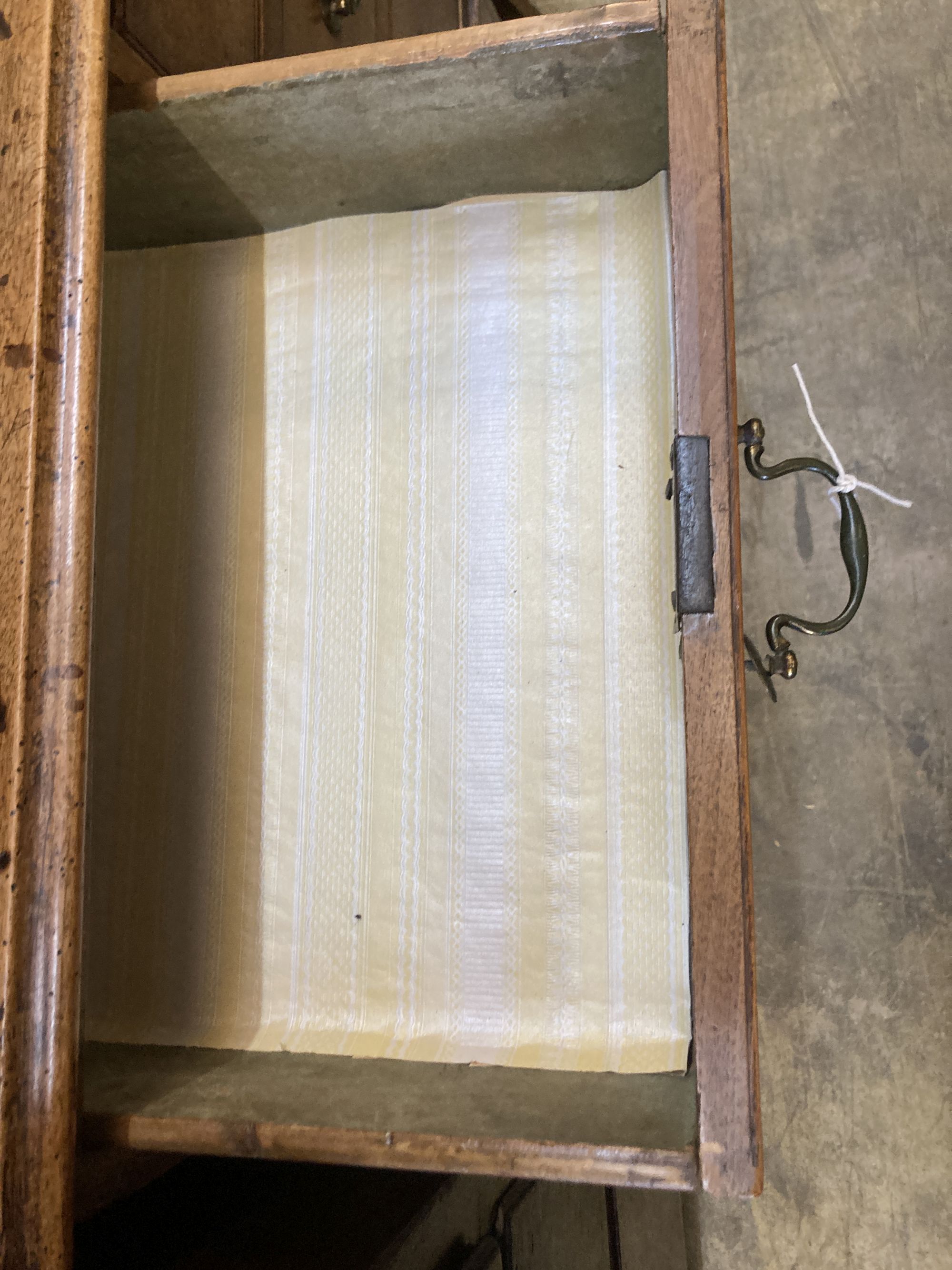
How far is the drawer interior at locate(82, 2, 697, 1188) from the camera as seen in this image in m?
0.68

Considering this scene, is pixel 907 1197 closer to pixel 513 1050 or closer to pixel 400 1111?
pixel 513 1050

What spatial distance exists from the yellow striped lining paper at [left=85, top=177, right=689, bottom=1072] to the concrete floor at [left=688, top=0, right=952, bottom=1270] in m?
0.41

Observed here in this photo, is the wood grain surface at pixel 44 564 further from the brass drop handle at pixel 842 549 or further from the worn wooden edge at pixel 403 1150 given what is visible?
the brass drop handle at pixel 842 549

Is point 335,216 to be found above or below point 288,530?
above

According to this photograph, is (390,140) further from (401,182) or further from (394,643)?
(394,643)

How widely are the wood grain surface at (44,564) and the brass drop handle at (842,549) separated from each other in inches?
21.9

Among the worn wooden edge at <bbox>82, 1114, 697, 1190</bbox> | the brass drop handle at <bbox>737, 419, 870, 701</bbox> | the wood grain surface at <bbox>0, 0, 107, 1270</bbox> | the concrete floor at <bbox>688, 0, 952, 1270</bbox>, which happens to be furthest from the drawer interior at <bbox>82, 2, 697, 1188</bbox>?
the concrete floor at <bbox>688, 0, 952, 1270</bbox>

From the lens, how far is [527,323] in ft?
3.31

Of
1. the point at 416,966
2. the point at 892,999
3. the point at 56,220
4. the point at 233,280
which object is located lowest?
the point at 892,999

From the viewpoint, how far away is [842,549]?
2.79ft

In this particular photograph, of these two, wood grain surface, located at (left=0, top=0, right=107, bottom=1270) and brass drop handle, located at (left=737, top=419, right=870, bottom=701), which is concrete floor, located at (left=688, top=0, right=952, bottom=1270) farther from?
wood grain surface, located at (left=0, top=0, right=107, bottom=1270)

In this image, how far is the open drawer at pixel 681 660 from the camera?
0.62m

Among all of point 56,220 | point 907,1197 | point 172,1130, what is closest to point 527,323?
point 56,220

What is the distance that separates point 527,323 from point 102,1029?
95 cm
